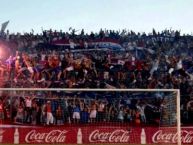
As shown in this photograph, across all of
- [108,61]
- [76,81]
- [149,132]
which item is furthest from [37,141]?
[108,61]

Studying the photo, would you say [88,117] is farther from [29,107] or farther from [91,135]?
[29,107]

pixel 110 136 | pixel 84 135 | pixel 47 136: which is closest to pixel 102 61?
pixel 84 135

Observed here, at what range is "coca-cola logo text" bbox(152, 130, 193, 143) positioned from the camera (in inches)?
936

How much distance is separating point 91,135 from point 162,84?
859 cm

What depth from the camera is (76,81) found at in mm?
30172

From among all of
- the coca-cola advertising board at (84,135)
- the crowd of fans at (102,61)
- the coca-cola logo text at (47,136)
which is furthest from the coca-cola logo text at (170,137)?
the coca-cola logo text at (47,136)

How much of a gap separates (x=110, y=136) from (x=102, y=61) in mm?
9150

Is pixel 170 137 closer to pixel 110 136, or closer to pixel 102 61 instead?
pixel 110 136

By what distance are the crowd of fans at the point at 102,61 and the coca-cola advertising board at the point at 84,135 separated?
135 inches

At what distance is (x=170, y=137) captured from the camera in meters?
24.1

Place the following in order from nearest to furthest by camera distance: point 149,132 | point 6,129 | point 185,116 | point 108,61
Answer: point 6,129 < point 149,132 < point 185,116 < point 108,61

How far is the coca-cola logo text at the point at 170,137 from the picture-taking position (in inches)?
936

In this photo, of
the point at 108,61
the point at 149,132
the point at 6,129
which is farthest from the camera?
the point at 108,61

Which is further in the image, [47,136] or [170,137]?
[170,137]
